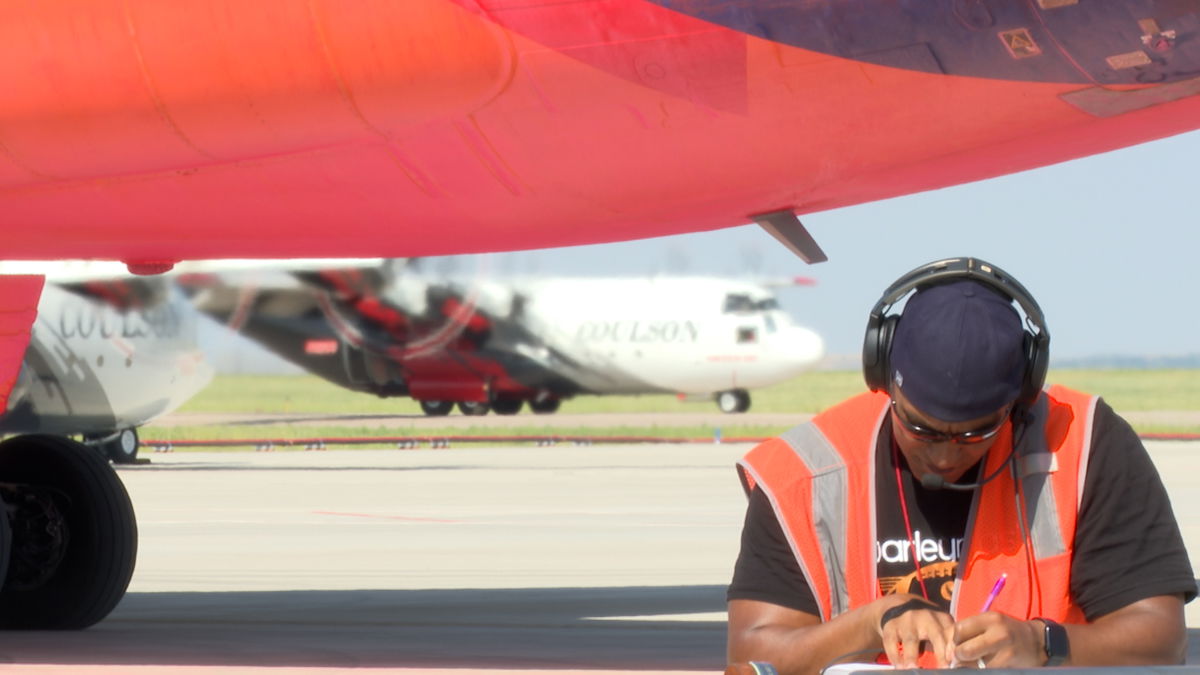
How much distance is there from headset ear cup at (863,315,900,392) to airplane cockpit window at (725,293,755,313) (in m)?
42.9

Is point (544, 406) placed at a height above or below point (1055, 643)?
above

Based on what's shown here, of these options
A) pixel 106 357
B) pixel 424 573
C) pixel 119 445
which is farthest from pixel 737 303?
pixel 424 573

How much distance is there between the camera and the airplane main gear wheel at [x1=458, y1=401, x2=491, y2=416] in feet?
163

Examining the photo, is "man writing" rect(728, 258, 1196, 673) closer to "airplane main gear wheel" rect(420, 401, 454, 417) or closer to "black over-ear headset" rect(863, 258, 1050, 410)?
"black over-ear headset" rect(863, 258, 1050, 410)

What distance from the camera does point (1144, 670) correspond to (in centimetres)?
257

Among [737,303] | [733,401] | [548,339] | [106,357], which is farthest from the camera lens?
[733,401]

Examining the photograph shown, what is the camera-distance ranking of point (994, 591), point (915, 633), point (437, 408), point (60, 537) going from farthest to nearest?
1. point (437, 408)
2. point (60, 537)
3. point (994, 591)
4. point (915, 633)

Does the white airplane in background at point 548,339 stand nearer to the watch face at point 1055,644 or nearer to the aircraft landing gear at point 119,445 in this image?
the aircraft landing gear at point 119,445

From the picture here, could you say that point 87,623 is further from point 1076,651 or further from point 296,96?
point 1076,651

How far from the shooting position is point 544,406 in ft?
166

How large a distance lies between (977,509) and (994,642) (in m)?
0.46

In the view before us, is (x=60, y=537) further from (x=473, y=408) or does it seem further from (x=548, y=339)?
(x=473, y=408)

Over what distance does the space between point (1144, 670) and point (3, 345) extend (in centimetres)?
660

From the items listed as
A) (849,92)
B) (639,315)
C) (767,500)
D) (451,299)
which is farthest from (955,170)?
(639,315)
